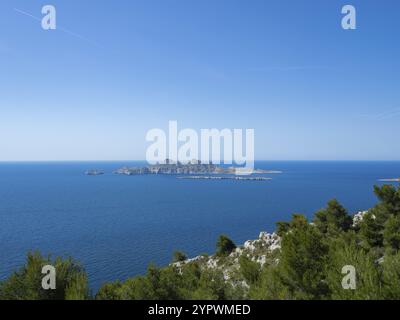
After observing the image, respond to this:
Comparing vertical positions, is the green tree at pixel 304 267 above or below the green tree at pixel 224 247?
above

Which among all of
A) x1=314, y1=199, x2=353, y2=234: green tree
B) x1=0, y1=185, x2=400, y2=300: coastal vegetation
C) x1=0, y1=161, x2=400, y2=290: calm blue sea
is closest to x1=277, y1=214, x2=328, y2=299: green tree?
x1=0, y1=185, x2=400, y2=300: coastal vegetation

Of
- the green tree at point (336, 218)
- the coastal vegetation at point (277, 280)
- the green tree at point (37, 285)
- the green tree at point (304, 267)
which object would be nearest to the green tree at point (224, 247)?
the green tree at point (336, 218)

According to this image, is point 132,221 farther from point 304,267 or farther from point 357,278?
point 357,278

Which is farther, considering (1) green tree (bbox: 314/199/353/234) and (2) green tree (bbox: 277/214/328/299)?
(1) green tree (bbox: 314/199/353/234)

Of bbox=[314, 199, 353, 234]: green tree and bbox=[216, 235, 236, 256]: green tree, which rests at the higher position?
Result: bbox=[314, 199, 353, 234]: green tree

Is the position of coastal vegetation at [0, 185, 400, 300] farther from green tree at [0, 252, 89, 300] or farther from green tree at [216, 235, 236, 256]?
green tree at [216, 235, 236, 256]

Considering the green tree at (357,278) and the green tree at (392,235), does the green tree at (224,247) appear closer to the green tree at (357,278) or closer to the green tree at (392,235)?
the green tree at (392,235)

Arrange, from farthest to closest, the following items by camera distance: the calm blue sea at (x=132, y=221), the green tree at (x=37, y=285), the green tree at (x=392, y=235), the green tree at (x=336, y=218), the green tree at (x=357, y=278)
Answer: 1. the calm blue sea at (x=132, y=221)
2. the green tree at (x=336, y=218)
3. the green tree at (x=392, y=235)
4. the green tree at (x=37, y=285)
5. the green tree at (x=357, y=278)

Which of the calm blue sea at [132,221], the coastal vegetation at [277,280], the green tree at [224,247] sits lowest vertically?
the calm blue sea at [132,221]

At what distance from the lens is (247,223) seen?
237 ft

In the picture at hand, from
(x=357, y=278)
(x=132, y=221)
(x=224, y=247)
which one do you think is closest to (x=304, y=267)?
(x=357, y=278)

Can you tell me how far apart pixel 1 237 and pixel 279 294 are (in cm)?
5783
